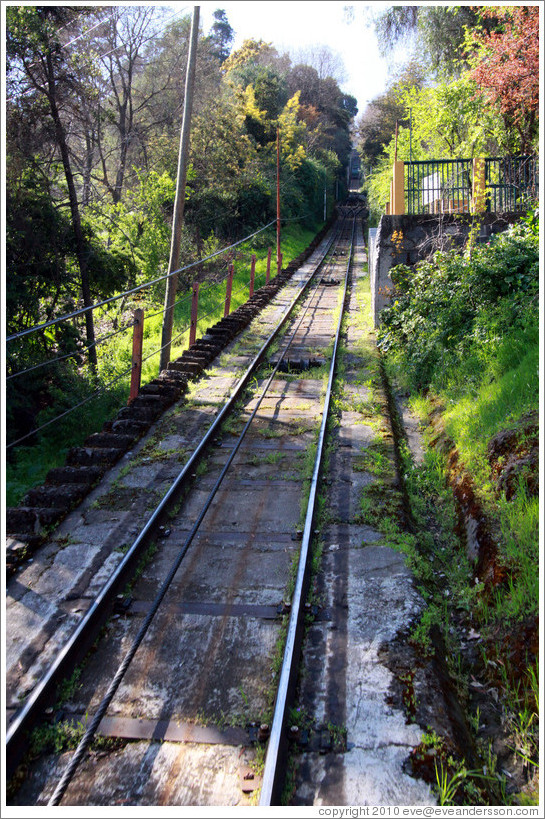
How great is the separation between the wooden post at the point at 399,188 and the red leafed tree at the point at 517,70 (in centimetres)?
261

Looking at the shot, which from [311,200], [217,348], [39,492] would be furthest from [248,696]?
[311,200]

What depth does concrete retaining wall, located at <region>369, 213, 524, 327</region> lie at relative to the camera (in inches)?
512

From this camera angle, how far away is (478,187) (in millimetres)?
12672

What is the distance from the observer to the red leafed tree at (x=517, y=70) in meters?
12.8

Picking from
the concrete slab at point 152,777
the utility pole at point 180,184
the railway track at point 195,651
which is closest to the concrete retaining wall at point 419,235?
the utility pole at point 180,184

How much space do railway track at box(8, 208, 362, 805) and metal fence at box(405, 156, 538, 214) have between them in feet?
25.3

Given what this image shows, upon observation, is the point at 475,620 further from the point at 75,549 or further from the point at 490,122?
the point at 490,122

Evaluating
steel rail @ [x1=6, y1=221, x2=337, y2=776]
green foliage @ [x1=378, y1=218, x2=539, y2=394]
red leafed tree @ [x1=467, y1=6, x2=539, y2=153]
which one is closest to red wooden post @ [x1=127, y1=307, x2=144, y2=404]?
steel rail @ [x1=6, y1=221, x2=337, y2=776]

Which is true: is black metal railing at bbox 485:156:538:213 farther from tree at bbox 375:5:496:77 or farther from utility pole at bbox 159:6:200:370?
tree at bbox 375:5:496:77

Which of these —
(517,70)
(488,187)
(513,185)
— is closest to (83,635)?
(488,187)

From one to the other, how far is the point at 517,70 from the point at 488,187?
241 centimetres

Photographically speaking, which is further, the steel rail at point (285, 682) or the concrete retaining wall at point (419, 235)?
the concrete retaining wall at point (419, 235)

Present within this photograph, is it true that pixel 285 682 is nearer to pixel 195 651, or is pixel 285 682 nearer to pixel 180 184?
pixel 195 651

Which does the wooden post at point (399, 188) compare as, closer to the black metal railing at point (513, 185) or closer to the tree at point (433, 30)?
the black metal railing at point (513, 185)
